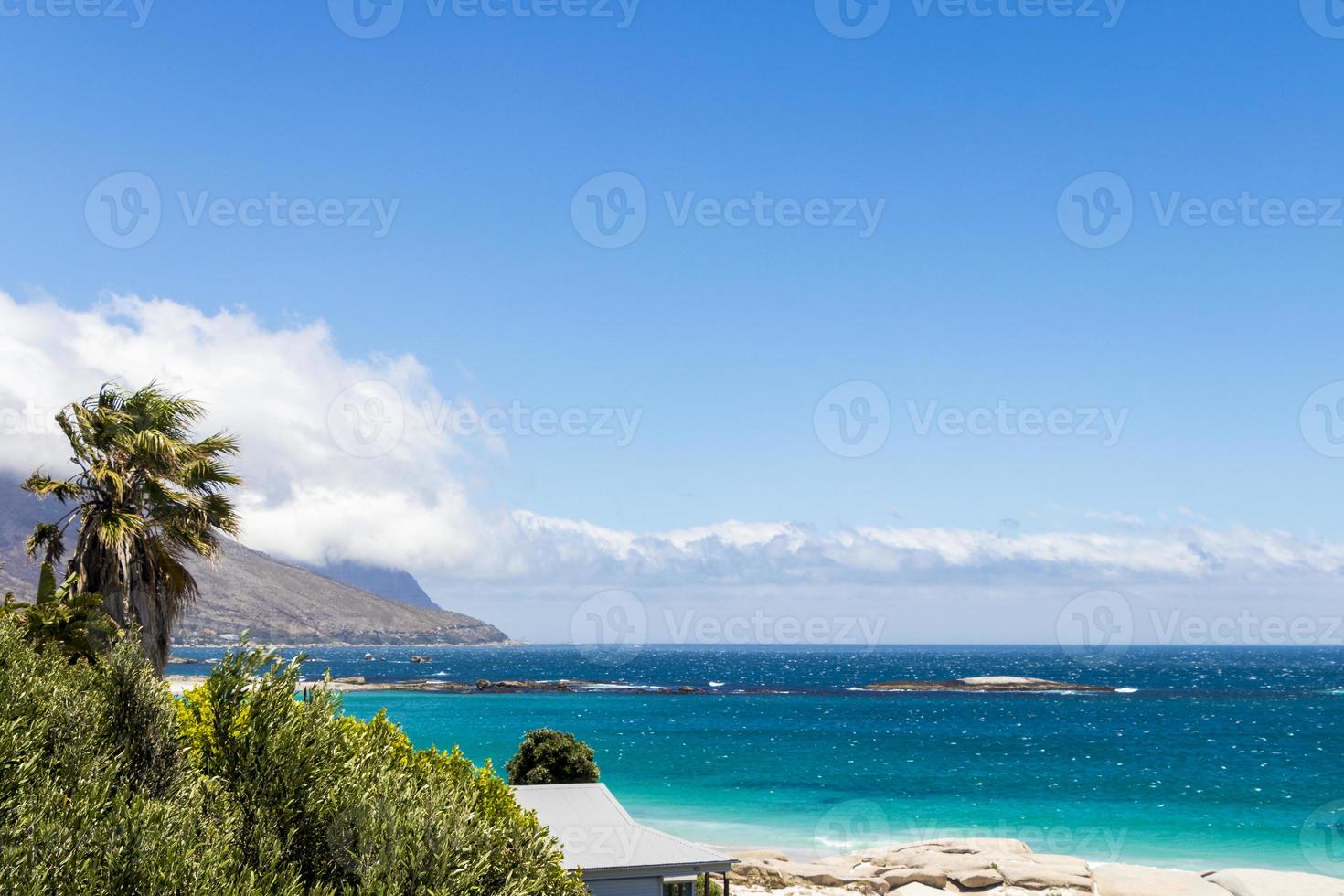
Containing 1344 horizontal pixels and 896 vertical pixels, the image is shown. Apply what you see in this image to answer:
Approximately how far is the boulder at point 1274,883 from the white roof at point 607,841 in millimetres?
19874

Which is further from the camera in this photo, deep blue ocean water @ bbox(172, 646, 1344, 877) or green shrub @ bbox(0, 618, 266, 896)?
deep blue ocean water @ bbox(172, 646, 1344, 877)

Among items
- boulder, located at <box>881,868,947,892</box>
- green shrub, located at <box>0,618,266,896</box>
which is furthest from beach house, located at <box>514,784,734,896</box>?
boulder, located at <box>881,868,947,892</box>

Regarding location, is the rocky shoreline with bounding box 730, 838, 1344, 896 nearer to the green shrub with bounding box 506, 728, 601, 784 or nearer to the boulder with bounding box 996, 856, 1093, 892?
the boulder with bounding box 996, 856, 1093, 892

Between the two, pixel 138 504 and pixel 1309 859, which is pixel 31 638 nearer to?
pixel 138 504

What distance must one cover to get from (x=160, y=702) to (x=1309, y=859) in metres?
45.2

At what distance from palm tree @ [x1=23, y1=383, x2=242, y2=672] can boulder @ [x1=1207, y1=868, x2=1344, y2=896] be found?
31.9 meters

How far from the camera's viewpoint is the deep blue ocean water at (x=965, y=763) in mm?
44500

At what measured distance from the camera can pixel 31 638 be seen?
12.9m

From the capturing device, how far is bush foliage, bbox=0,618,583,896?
24.7ft

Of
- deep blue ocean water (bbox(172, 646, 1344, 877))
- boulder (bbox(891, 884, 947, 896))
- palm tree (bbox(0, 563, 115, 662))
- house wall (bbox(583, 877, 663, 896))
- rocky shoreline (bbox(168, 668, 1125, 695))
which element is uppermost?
palm tree (bbox(0, 563, 115, 662))

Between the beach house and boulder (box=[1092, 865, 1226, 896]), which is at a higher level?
the beach house

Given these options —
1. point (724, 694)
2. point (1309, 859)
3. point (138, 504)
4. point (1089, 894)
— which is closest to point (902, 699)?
point (724, 694)

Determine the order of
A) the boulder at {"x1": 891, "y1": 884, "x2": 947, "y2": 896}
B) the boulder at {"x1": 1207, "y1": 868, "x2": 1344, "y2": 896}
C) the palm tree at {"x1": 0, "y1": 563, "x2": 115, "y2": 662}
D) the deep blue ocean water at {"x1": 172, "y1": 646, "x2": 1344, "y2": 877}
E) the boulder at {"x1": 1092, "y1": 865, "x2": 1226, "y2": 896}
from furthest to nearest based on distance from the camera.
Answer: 1. the deep blue ocean water at {"x1": 172, "y1": 646, "x2": 1344, "y2": 877}
2. the boulder at {"x1": 891, "y1": 884, "x2": 947, "y2": 896}
3. the boulder at {"x1": 1092, "y1": 865, "x2": 1226, "y2": 896}
4. the boulder at {"x1": 1207, "y1": 868, "x2": 1344, "y2": 896}
5. the palm tree at {"x1": 0, "y1": 563, "x2": 115, "y2": 662}

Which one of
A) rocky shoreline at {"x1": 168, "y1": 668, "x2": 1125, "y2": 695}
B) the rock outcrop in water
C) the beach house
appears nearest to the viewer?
the beach house
